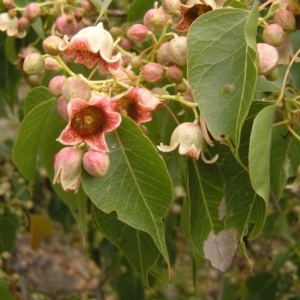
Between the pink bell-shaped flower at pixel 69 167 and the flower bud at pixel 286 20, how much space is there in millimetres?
409

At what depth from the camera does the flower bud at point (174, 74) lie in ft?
3.47

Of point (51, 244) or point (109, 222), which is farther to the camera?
point (51, 244)

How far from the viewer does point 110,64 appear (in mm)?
988

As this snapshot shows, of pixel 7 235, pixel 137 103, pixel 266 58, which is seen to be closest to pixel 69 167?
pixel 137 103

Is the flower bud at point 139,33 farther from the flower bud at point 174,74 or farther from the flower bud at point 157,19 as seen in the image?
the flower bud at point 174,74

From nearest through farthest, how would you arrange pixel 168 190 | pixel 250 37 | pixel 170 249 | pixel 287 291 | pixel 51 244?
1. pixel 250 37
2. pixel 168 190
3. pixel 170 249
4. pixel 287 291
5. pixel 51 244

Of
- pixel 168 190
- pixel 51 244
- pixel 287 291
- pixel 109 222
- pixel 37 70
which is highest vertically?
pixel 37 70

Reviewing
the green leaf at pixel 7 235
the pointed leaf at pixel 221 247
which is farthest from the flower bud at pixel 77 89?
the green leaf at pixel 7 235

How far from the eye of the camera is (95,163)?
3.03 ft

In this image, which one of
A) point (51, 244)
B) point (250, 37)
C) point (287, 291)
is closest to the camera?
point (250, 37)

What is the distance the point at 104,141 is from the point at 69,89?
10cm

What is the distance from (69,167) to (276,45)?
1.33ft

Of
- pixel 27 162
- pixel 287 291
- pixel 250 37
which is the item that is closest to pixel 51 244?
pixel 287 291

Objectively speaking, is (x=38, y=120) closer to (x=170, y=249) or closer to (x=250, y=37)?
(x=250, y=37)
